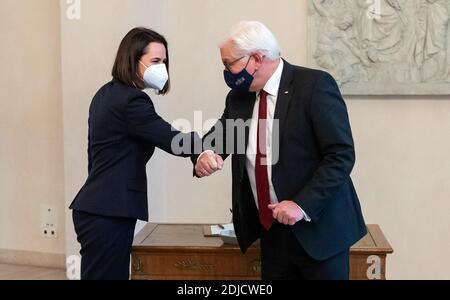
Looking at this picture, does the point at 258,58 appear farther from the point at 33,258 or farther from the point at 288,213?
the point at 33,258

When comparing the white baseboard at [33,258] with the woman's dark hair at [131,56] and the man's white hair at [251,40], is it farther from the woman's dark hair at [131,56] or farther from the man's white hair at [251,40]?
the man's white hair at [251,40]

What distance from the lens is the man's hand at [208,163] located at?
7.98 feet

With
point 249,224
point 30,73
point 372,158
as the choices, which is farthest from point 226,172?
point 249,224

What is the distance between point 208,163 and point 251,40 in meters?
0.52

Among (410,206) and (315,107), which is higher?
(315,107)

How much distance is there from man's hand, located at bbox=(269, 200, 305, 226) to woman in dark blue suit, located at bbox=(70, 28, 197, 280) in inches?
28.8

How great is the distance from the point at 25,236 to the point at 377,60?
3.15m

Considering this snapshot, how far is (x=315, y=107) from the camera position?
2197mm

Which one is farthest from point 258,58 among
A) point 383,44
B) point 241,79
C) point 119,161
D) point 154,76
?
point 383,44

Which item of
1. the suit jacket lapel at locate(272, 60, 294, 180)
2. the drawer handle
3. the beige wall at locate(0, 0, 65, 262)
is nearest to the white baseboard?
the beige wall at locate(0, 0, 65, 262)

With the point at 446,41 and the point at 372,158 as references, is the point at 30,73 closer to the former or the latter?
the point at 372,158

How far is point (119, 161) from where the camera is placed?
262 centimetres

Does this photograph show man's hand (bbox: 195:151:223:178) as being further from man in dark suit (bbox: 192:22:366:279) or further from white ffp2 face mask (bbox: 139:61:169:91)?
white ffp2 face mask (bbox: 139:61:169:91)

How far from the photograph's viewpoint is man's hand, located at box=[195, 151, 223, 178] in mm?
2434
